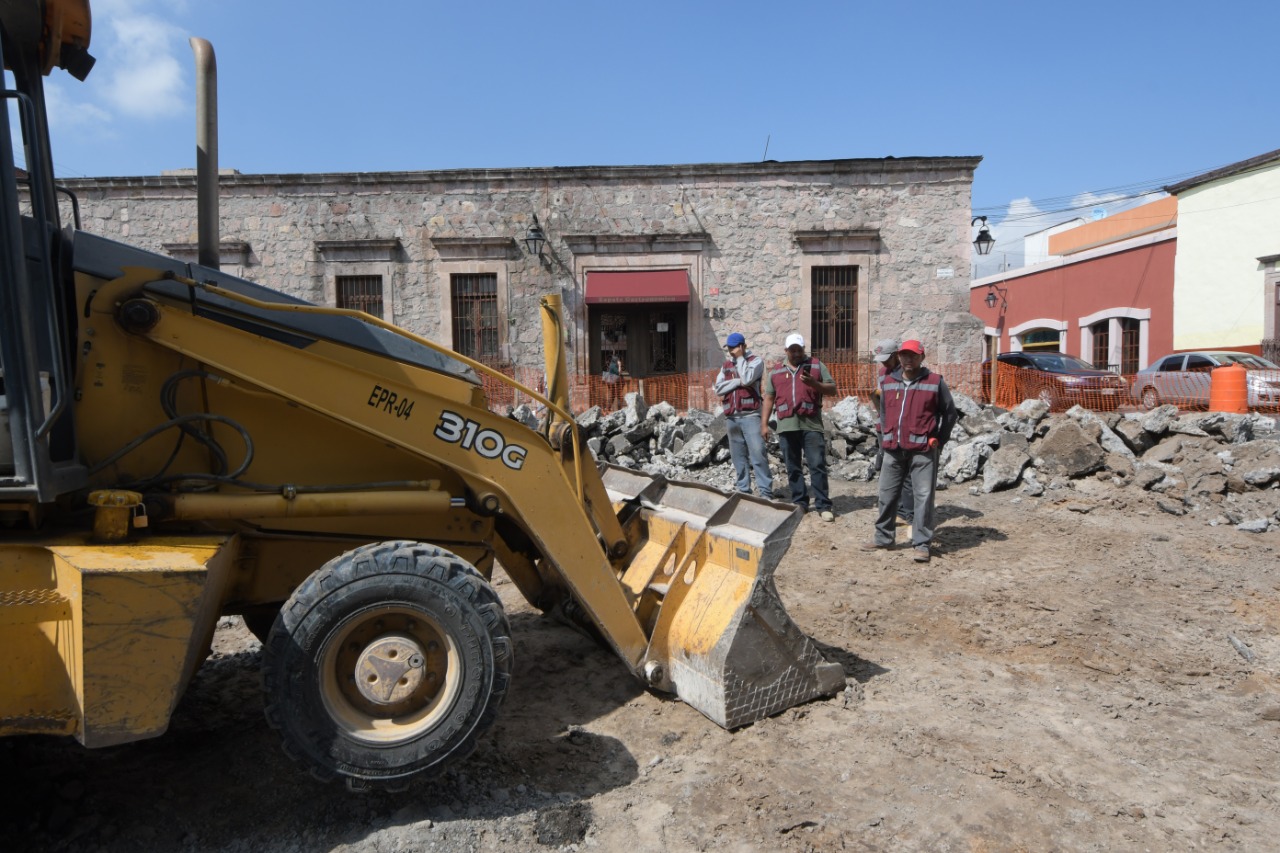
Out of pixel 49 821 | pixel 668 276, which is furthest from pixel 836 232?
pixel 49 821

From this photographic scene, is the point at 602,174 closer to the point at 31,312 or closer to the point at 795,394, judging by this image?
the point at 795,394

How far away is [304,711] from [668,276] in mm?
14504

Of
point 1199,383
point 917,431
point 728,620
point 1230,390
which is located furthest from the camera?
point 1199,383

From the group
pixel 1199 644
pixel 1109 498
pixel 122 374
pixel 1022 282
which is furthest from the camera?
pixel 1022 282

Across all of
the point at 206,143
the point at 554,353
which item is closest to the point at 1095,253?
the point at 554,353

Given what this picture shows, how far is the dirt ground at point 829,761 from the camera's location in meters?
2.84

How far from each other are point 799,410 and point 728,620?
14.3 feet

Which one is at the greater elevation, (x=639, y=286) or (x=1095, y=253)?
(x=1095, y=253)

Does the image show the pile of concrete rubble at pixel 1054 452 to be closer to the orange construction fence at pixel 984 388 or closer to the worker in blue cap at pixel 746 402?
the worker in blue cap at pixel 746 402

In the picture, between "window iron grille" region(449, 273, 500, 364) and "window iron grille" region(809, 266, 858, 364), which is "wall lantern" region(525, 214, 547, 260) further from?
"window iron grille" region(809, 266, 858, 364)

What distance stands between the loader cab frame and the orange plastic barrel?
1468 centimetres

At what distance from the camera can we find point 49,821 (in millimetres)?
2895

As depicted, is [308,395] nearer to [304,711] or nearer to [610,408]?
[304,711]

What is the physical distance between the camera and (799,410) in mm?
7656
